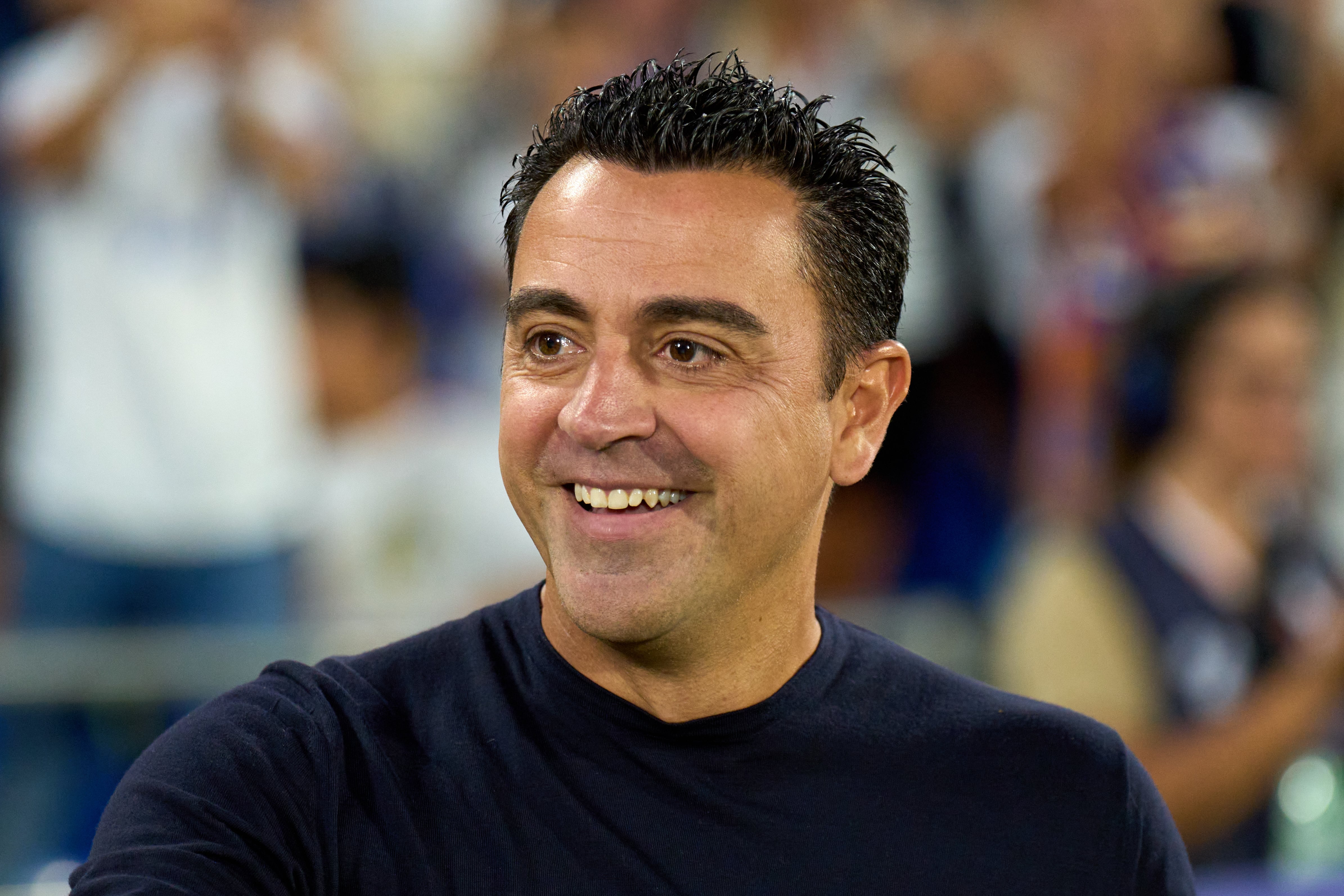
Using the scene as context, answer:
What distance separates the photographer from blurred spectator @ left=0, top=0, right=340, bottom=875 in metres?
4.48

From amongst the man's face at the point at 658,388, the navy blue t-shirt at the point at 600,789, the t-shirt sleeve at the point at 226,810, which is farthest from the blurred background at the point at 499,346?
the man's face at the point at 658,388

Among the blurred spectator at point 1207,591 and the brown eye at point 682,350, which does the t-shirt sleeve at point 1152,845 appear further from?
the blurred spectator at point 1207,591

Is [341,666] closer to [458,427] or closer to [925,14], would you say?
[458,427]

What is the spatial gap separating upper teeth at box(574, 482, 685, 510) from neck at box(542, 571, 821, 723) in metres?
0.12

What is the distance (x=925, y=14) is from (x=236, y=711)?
4725mm

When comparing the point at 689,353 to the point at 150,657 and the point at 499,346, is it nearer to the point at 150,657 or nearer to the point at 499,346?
the point at 150,657

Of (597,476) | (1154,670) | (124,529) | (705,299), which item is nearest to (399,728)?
(597,476)

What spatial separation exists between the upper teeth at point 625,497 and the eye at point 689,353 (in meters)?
0.14

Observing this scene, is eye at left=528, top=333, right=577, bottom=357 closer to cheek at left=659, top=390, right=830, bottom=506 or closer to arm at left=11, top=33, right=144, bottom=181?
cheek at left=659, top=390, right=830, bottom=506

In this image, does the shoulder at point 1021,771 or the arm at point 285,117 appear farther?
the arm at point 285,117

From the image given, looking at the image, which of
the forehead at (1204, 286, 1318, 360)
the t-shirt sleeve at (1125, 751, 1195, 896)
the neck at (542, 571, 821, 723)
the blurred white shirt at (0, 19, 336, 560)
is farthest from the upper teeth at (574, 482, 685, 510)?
the blurred white shirt at (0, 19, 336, 560)

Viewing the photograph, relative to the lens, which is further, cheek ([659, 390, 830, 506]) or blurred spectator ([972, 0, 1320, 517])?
blurred spectator ([972, 0, 1320, 517])

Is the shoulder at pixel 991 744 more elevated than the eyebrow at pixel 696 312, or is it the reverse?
the eyebrow at pixel 696 312

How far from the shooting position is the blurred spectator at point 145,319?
4.48 m
